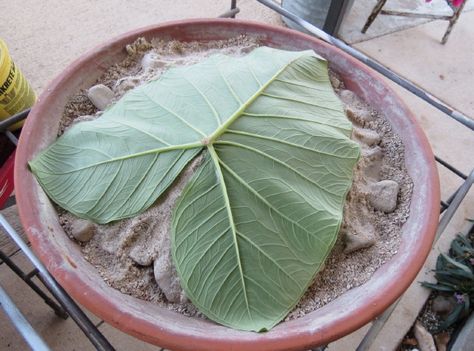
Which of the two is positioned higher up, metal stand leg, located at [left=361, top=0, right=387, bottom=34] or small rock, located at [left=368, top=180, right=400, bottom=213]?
small rock, located at [left=368, top=180, right=400, bottom=213]

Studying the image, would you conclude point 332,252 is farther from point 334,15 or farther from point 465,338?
point 334,15

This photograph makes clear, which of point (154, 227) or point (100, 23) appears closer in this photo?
point (154, 227)

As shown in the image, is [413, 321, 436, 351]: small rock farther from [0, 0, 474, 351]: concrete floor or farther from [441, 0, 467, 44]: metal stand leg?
[441, 0, 467, 44]: metal stand leg

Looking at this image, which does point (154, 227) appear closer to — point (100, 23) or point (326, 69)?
point (326, 69)

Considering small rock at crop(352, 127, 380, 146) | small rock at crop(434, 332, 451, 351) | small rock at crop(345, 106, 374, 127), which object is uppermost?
small rock at crop(345, 106, 374, 127)

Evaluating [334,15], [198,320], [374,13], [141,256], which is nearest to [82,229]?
[141,256]

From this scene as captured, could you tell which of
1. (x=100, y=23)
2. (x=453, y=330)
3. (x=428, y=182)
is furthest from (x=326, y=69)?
(x=100, y=23)

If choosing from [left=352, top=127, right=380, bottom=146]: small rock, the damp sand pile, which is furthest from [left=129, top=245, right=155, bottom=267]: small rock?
[left=352, top=127, right=380, bottom=146]: small rock
